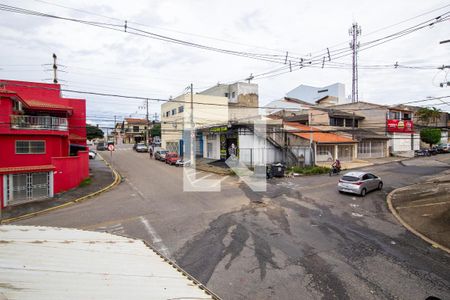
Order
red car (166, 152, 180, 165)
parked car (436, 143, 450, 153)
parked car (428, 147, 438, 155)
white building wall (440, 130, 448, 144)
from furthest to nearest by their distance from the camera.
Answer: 1. white building wall (440, 130, 448, 144)
2. parked car (436, 143, 450, 153)
3. parked car (428, 147, 438, 155)
4. red car (166, 152, 180, 165)

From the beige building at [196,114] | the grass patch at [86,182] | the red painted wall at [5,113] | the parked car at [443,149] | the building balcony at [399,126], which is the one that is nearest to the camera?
the red painted wall at [5,113]

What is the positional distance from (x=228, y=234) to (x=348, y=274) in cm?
450

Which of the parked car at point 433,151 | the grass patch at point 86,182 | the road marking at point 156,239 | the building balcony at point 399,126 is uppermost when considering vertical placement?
the building balcony at point 399,126

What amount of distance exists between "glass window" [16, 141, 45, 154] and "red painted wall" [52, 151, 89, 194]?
1516 mm

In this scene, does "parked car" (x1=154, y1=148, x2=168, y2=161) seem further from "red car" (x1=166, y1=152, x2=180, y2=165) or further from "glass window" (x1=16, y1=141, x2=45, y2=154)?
"glass window" (x1=16, y1=141, x2=45, y2=154)

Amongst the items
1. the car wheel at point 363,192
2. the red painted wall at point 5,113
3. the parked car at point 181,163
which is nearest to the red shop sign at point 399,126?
the car wheel at point 363,192

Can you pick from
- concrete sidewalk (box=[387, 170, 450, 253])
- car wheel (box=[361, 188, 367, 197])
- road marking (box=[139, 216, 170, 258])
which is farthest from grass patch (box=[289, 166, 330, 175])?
road marking (box=[139, 216, 170, 258])

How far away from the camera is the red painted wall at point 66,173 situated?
59.5ft

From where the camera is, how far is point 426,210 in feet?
43.1

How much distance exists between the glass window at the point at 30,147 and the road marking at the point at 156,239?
38.2 ft

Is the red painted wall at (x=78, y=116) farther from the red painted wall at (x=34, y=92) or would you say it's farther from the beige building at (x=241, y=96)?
the beige building at (x=241, y=96)

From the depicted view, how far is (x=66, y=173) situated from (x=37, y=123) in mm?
4146

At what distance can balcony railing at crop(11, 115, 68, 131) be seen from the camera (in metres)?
17.4

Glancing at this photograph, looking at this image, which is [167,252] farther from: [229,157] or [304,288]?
[229,157]
